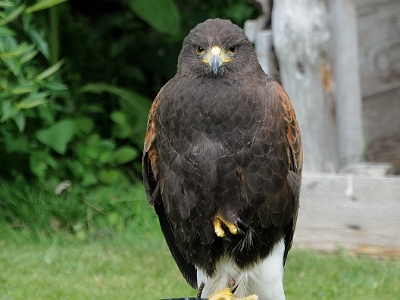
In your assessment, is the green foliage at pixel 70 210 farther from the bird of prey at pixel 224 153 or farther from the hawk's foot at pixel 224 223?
the hawk's foot at pixel 224 223

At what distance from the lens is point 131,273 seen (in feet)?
17.2

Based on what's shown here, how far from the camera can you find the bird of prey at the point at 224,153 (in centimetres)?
377

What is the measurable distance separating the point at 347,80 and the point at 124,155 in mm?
1835

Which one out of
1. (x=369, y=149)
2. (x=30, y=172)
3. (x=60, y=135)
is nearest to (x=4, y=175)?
(x=30, y=172)

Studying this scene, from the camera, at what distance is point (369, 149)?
22.2 ft

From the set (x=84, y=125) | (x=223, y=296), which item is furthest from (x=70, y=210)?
(x=223, y=296)

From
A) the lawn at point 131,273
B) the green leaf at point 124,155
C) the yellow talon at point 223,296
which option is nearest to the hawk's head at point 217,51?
the yellow talon at point 223,296

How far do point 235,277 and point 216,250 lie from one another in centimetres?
22

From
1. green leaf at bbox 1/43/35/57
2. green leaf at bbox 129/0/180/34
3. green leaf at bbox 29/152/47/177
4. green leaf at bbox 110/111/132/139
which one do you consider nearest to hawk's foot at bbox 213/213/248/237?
green leaf at bbox 1/43/35/57

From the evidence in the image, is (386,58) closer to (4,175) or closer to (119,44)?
(119,44)

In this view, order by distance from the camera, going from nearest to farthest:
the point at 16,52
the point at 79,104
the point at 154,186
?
the point at 154,186, the point at 16,52, the point at 79,104

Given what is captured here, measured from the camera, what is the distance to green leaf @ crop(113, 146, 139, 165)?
6406 millimetres

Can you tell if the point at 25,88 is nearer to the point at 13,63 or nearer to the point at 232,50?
the point at 13,63

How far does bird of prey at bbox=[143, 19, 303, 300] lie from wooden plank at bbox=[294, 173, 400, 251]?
136 centimetres
